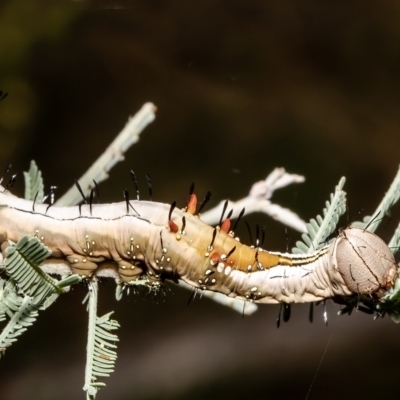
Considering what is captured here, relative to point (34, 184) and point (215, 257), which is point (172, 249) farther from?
point (34, 184)

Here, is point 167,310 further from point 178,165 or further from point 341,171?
point 341,171

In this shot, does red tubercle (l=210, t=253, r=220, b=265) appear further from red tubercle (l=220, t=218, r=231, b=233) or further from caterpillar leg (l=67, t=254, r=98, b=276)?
caterpillar leg (l=67, t=254, r=98, b=276)

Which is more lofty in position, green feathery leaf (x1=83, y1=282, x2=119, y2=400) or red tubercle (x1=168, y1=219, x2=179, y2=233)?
red tubercle (x1=168, y1=219, x2=179, y2=233)

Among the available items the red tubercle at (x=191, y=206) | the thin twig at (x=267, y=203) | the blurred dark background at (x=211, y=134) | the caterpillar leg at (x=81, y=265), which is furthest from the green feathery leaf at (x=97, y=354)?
the blurred dark background at (x=211, y=134)

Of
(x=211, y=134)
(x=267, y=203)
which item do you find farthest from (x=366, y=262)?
(x=211, y=134)

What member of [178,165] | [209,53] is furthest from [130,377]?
[209,53]

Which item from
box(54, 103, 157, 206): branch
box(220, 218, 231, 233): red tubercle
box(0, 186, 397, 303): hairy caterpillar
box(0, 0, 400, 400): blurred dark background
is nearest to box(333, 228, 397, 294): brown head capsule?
box(0, 186, 397, 303): hairy caterpillar

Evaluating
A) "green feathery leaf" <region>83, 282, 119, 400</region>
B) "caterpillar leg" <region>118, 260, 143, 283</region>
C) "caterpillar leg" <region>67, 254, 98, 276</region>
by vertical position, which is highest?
"caterpillar leg" <region>118, 260, 143, 283</region>
